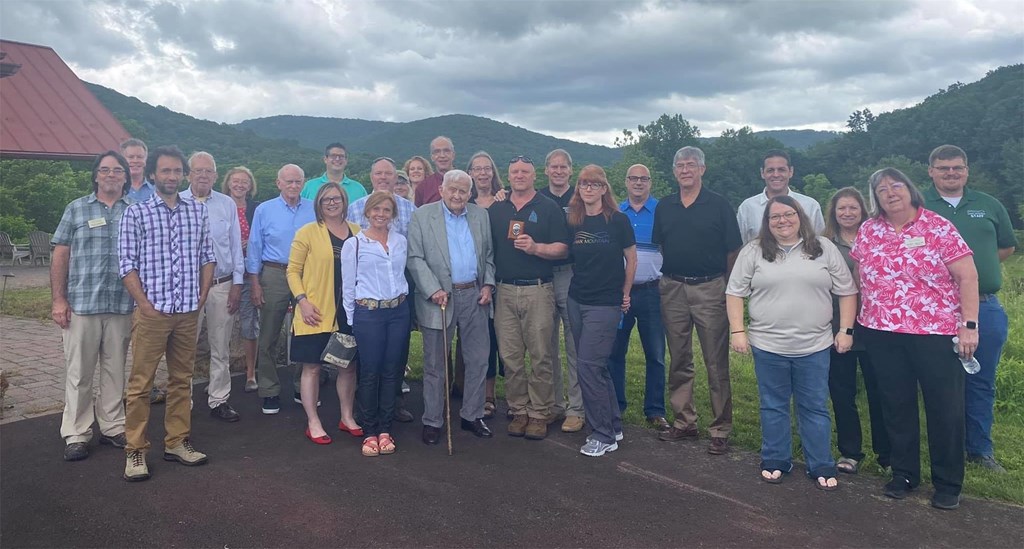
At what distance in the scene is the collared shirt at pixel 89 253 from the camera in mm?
4391

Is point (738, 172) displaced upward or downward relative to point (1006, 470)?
upward

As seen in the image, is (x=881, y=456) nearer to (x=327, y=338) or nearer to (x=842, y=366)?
(x=842, y=366)

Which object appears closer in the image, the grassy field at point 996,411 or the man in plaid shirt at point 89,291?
the grassy field at point 996,411

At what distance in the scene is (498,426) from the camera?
538cm

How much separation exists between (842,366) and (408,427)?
3214mm

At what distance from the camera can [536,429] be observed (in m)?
5.09

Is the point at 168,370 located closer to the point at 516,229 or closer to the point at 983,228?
the point at 516,229

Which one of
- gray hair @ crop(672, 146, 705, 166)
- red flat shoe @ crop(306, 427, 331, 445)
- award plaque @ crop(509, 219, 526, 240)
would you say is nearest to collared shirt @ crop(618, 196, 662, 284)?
gray hair @ crop(672, 146, 705, 166)

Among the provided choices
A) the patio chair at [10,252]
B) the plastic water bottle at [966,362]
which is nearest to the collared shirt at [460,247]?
the plastic water bottle at [966,362]

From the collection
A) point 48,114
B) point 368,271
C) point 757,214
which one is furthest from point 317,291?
point 48,114

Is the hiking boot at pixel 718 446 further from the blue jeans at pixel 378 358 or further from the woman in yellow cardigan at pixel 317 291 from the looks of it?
the woman in yellow cardigan at pixel 317 291

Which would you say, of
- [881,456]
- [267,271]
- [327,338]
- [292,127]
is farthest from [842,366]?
[292,127]

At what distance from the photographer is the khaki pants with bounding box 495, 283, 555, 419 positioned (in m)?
5.08

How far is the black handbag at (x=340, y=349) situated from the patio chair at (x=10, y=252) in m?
17.3
